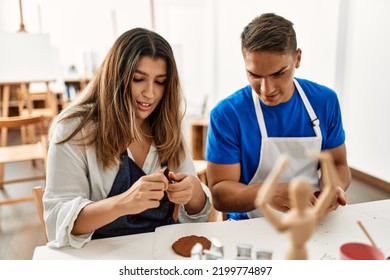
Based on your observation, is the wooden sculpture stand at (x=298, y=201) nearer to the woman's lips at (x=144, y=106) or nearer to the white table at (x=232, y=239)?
the white table at (x=232, y=239)

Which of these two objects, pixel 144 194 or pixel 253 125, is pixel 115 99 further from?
pixel 253 125

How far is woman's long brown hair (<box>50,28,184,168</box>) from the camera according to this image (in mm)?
931

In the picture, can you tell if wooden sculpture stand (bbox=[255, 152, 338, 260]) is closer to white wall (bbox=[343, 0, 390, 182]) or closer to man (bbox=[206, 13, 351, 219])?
man (bbox=[206, 13, 351, 219])

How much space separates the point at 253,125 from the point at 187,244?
512 mm

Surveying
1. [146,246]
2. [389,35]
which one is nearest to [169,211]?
[146,246]

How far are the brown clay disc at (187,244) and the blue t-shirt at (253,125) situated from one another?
400 mm

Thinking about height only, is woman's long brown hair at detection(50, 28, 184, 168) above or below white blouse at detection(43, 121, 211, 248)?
above

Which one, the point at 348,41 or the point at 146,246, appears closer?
the point at 146,246

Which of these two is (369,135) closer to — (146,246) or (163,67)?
(163,67)

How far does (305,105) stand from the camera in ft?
3.88

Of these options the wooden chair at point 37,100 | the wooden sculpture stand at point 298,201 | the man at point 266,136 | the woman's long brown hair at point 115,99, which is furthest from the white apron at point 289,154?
the wooden chair at point 37,100

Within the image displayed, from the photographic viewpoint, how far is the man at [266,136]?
109 centimetres

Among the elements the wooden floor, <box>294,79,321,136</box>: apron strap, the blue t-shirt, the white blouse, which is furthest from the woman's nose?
the wooden floor

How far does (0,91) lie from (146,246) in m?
5.30
